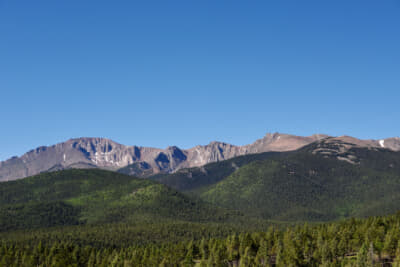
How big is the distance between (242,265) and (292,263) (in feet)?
60.2

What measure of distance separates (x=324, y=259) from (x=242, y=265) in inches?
1217

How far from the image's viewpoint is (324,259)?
19900 centimetres

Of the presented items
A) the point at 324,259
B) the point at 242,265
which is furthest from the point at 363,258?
the point at 242,265

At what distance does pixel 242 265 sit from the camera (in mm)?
196375

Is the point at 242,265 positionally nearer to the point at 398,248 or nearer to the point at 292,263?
the point at 292,263

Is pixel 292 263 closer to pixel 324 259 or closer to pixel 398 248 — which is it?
pixel 324 259

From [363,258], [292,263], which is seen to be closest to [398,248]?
[363,258]

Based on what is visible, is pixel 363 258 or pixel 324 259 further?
pixel 324 259

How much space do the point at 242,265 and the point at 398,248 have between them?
5730cm

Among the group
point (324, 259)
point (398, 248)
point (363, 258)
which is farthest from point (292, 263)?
point (398, 248)

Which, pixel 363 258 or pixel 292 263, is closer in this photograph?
pixel 363 258

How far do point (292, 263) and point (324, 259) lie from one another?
12.8 metres

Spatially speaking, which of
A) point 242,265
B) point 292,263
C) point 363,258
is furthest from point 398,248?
point 242,265

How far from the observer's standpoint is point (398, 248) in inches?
7687
